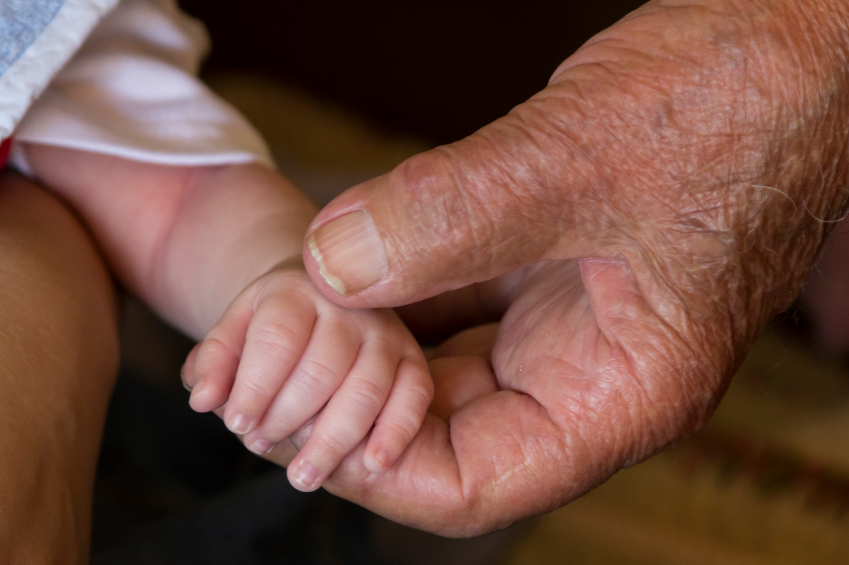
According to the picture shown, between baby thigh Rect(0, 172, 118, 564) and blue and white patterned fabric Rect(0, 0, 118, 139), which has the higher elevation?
blue and white patterned fabric Rect(0, 0, 118, 139)

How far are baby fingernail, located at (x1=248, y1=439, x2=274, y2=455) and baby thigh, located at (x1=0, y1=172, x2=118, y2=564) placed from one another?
15 cm

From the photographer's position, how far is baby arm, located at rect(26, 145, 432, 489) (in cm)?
50

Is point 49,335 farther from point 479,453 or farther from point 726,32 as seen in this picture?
point 726,32

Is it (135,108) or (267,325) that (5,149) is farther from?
(267,325)

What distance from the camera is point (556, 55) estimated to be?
1.39 metres

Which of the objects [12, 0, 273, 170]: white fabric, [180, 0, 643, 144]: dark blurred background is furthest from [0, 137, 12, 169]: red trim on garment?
[180, 0, 643, 144]: dark blurred background

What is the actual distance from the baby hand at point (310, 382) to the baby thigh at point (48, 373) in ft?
0.39

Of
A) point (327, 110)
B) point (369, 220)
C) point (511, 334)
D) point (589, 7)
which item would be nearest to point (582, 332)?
point (511, 334)

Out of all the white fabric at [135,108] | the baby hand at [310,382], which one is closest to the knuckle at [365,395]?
the baby hand at [310,382]

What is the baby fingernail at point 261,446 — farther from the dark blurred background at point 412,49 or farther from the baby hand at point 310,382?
the dark blurred background at point 412,49

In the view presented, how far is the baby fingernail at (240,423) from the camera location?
49 cm

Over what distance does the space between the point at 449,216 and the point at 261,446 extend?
209mm

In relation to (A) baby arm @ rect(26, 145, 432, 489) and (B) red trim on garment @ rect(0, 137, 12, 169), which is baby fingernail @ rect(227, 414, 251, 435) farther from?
(B) red trim on garment @ rect(0, 137, 12, 169)

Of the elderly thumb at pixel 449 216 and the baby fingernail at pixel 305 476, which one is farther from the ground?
the elderly thumb at pixel 449 216
